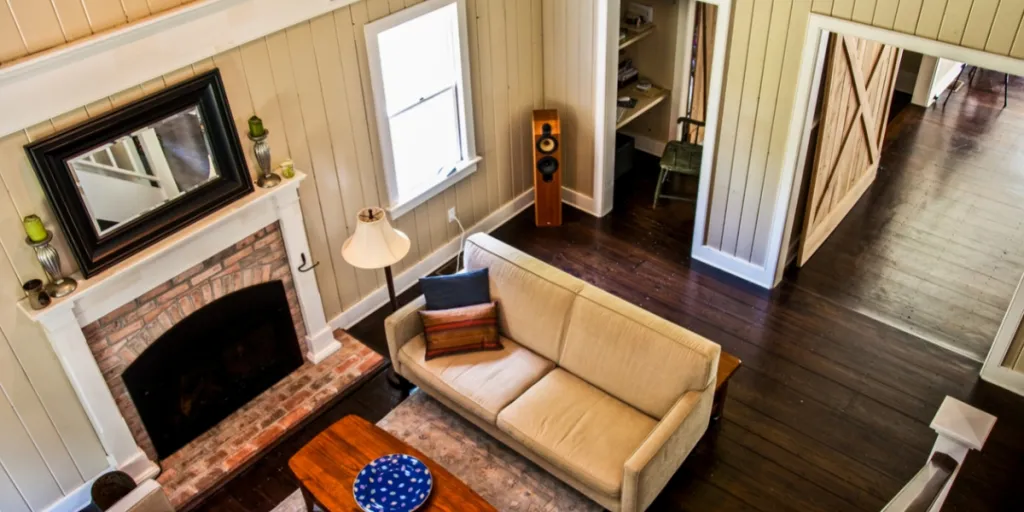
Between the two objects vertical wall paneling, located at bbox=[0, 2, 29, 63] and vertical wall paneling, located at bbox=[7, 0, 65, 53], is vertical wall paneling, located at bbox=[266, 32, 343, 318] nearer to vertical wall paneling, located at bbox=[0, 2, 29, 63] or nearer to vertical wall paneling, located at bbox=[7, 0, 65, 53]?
vertical wall paneling, located at bbox=[7, 0, 65, 53]

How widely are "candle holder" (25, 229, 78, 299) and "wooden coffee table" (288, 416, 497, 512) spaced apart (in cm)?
132

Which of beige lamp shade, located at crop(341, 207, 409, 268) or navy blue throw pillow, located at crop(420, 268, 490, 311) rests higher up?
beige lamp shade, located at crop(341, 207, 409, 268)

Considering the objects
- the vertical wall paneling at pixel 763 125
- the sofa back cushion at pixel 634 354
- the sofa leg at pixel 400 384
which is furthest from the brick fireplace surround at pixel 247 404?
the vertical wall paneling at pixel 763 125

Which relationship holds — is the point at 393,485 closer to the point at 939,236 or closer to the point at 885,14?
the point at 885,14

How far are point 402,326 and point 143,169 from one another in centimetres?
160

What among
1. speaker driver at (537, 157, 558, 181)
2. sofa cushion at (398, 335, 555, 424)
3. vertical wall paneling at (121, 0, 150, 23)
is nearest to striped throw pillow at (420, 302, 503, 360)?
sofa cushion at (398, 335, 555, 424)

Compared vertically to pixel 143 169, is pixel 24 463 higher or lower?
lower

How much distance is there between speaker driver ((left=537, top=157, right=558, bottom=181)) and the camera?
5.99 m

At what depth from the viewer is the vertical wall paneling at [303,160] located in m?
4.23

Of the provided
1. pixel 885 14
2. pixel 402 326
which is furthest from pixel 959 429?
pixel 402 326

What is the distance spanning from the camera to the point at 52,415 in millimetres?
3914

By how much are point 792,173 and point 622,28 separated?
2.08 metres

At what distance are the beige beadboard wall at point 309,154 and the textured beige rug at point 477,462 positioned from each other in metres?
1.00

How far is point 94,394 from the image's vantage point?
13.0 feet
